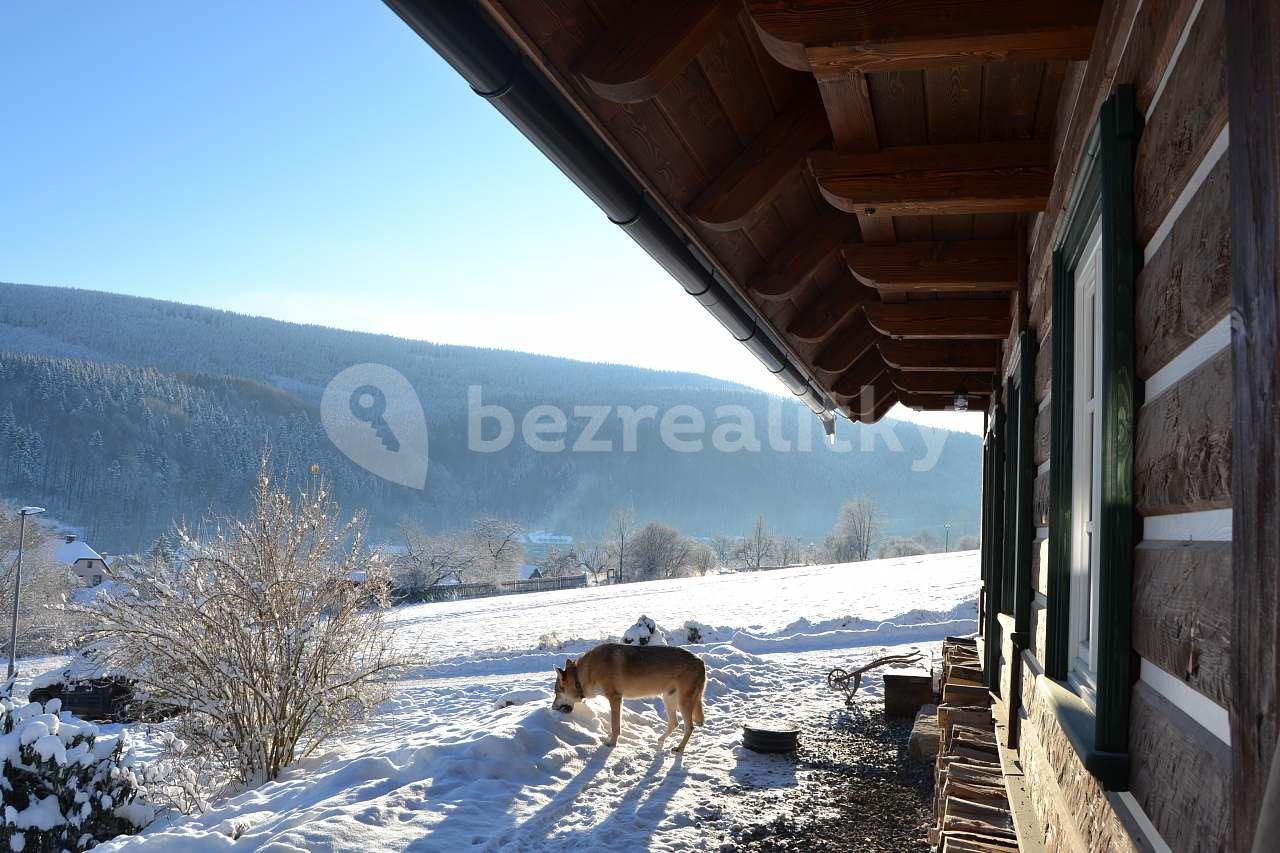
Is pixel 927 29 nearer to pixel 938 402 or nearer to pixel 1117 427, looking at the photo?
pixel 1117 427

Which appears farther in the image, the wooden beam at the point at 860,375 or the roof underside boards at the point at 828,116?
the wooden beam at the point at 860,375

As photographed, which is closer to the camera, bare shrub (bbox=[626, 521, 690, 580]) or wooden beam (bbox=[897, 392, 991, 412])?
wooden beam (bbox=[897, 392, 991, 412])

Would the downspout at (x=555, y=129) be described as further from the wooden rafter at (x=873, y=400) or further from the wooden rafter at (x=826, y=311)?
the wooden rafter at (x=873, y=400)

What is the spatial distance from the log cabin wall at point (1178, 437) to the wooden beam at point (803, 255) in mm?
3070

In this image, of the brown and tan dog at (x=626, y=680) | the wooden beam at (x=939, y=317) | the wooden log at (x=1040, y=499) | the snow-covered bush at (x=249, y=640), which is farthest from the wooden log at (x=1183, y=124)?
the snow-covered bush at (x=249, y=640)

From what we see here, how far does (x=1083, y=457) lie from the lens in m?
3.02

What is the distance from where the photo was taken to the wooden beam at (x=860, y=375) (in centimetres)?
976

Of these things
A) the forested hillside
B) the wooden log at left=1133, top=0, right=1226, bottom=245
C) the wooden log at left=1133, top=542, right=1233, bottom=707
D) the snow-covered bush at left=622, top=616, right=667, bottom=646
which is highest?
the forested hillside

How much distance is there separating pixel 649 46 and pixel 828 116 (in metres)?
0.86

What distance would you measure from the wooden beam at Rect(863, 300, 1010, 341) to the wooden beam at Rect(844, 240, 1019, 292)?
3.38ft

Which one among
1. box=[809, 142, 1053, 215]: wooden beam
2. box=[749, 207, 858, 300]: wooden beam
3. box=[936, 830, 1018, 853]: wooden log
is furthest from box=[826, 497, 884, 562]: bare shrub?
box=[809, 142, 1053, 215]: wooden beam

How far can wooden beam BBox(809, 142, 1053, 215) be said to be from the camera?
364cm

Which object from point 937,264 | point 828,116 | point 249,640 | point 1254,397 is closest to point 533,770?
point 249,640

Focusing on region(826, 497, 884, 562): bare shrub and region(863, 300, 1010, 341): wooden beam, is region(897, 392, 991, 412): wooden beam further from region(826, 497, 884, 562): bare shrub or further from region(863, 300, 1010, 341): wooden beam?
region(826, 497, 884, 562): bare shrub
